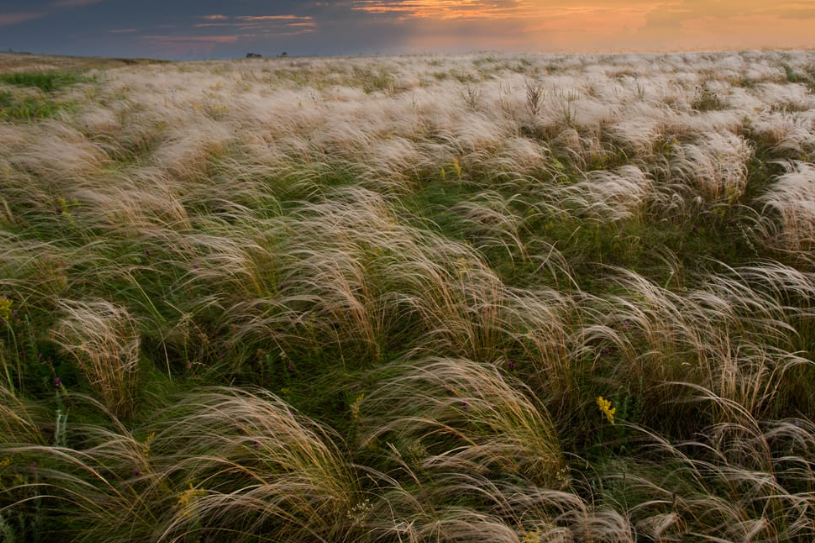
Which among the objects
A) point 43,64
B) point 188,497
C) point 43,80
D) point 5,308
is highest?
point 43,64

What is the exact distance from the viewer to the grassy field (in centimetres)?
159

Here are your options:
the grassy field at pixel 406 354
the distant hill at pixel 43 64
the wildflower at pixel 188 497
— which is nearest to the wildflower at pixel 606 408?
the grassy field at pixel 406 354

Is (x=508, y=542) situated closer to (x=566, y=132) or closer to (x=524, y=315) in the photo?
(x=524, y=315)

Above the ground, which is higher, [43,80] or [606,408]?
[43,80]

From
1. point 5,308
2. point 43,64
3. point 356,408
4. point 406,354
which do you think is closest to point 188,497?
point 356,408

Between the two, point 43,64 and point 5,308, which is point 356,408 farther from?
point 43,64

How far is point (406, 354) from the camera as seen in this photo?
237cm

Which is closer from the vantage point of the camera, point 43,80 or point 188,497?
point 188,497

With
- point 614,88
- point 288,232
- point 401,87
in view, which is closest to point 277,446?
point 288,232

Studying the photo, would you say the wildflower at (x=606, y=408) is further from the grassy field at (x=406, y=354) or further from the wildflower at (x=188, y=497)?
the wildflower at (x=188, y=497)

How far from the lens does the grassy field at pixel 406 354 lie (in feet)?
5.22

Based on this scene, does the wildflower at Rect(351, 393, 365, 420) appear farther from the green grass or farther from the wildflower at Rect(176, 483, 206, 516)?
the green grass

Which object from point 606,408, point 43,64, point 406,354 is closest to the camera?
point 606,408

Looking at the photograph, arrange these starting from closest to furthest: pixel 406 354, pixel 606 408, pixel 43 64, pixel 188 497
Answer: pixel 188 497 < pixel 606 408 < pixel 406 354 < pixel 43 64
